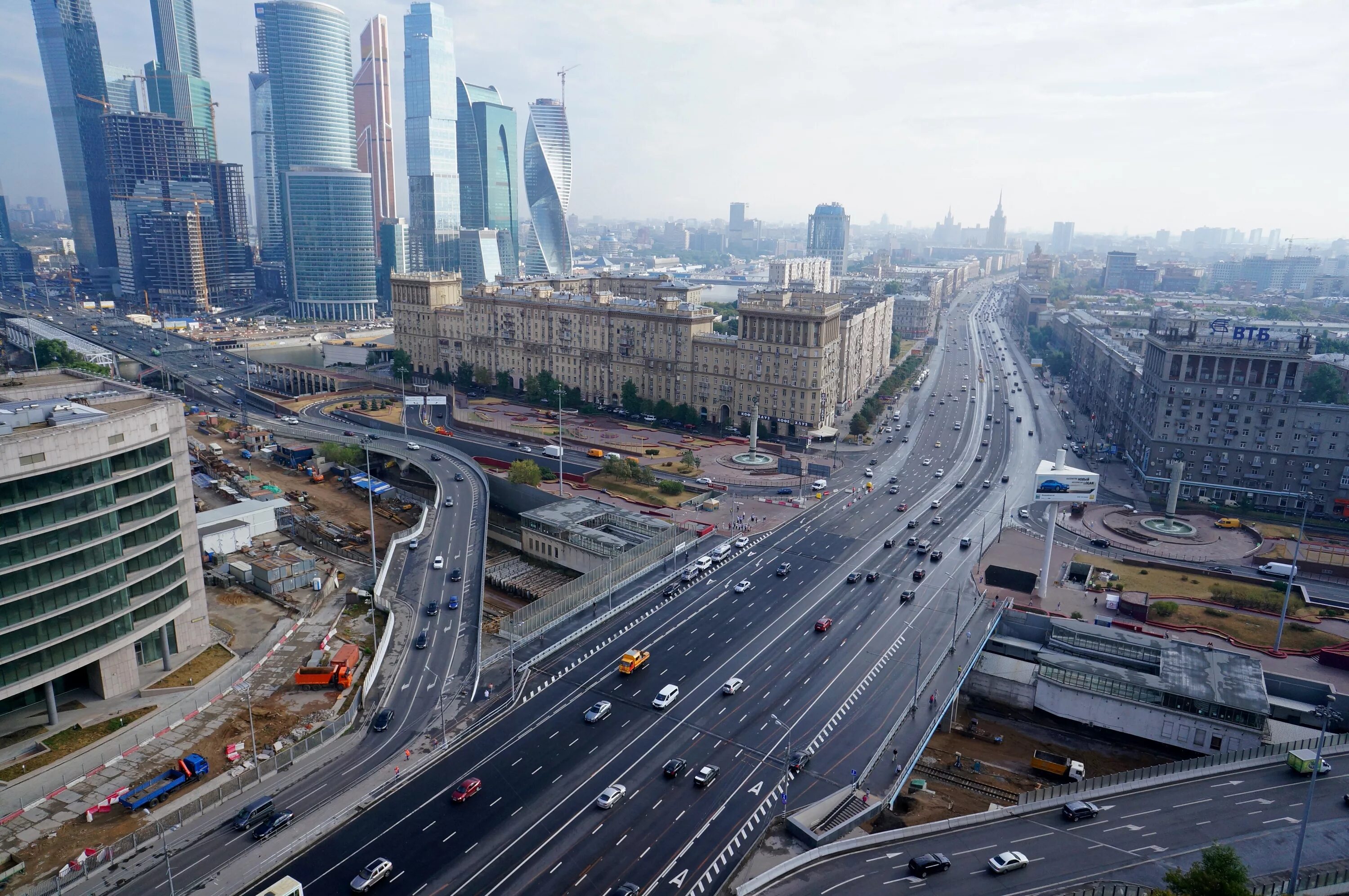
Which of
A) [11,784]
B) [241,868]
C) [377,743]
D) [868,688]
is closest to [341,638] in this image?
[377,743]

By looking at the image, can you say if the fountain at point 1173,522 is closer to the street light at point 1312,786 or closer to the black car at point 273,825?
the street light at point 1312,786

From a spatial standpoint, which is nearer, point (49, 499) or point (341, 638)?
point (49, 499)

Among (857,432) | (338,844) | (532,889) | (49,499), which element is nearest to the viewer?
(532,889)

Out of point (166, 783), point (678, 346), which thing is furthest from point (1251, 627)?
point (678, 346)

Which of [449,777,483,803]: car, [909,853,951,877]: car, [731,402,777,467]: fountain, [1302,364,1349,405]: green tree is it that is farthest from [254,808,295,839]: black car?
[1302,364,1349,405]: green tree

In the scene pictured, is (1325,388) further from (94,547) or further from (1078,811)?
→ (94,547)

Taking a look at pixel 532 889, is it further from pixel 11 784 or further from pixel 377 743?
pixel 11 784
